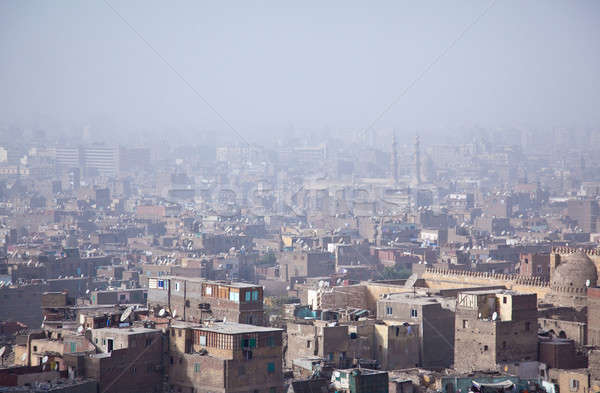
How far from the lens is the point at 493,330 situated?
23.5 metres

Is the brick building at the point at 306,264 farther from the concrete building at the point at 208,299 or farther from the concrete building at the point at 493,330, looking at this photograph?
the concrete building at the point at 493,330

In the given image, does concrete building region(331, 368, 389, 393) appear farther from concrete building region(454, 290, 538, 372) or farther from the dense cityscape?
concrete building region(454, 290, 538, 372)

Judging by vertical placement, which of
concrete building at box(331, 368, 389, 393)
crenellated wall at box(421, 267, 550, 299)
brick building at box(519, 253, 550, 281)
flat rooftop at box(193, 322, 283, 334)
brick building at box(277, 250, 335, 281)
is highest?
brick building at box(519, 253, 550, 281)

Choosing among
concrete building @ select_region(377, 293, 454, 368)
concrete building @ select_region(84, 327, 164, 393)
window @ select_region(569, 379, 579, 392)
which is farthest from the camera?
concrete building @ select_region(377, 293, 454, 368)

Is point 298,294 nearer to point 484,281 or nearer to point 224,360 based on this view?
point 484,281

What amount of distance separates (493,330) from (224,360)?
5.17 metres

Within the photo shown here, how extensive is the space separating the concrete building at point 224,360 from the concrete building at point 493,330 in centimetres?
395

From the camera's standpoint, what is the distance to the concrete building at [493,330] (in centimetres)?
2347

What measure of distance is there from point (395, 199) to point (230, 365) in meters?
84.5

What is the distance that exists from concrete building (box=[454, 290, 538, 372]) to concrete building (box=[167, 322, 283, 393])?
3.95m

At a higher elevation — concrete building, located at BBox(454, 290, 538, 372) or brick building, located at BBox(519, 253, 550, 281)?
brick building, located at BBox(519, 253, 550, 281)

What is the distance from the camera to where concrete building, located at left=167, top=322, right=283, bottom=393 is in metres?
20.5

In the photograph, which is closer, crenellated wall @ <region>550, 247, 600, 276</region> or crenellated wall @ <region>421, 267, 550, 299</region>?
crenellated wall @ <region>421, 267, 550, 299</region>

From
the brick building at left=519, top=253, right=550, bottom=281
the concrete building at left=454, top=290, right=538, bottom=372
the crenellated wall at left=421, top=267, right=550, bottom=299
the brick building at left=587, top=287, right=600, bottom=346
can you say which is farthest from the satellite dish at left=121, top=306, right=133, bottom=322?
the brick building at left=519, top=253, right=550, bottom=281
